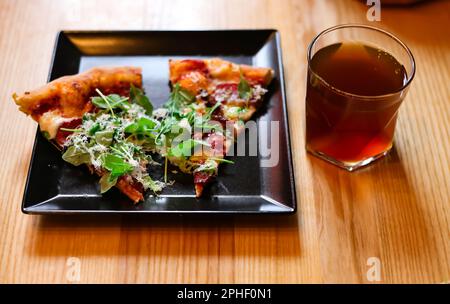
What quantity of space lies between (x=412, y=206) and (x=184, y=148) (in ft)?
1.99

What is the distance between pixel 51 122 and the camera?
4.38 ft

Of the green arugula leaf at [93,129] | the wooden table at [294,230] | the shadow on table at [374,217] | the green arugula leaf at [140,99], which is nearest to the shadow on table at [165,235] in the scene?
the wooden table at [294,230]

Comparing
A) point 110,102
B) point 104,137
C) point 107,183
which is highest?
point 110,102

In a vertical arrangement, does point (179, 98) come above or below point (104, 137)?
above

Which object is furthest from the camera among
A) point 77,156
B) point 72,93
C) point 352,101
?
point 72,93

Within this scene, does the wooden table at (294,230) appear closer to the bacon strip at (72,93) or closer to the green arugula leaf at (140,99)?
the bacon strip at (72,93)

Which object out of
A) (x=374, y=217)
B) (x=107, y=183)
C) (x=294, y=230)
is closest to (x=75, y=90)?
(x=107, y=183)

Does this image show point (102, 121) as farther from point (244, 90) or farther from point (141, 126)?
point (244, 90)

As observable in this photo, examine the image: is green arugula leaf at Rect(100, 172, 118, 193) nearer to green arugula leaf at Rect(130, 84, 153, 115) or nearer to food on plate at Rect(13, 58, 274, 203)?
food on plate at Rect(13, 58, 274, 203)

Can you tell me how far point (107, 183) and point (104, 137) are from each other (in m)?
0.14

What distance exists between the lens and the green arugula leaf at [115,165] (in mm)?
1228

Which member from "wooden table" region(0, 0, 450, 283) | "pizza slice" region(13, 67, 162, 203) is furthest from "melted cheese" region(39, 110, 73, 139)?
"wooden table" region(0, 0, 450, 283)

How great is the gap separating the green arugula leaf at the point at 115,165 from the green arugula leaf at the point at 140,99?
8.3 inches

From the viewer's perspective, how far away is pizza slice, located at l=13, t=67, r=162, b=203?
1.25 metres
